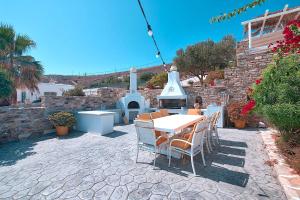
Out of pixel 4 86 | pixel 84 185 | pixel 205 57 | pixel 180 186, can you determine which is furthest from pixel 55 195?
pixel 205 57

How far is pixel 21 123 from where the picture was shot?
5.37 metres

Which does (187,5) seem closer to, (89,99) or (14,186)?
(89,99)

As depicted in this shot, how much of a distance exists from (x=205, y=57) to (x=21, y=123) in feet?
40.6

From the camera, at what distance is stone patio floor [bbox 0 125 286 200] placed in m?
2.26

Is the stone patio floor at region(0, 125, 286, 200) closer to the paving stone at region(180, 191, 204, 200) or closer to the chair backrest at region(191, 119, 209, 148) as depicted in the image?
the paving stone at region(180, 191, 204, 200)

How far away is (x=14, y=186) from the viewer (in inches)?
99.8

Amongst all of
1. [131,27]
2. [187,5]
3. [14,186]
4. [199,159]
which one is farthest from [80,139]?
[187,5]

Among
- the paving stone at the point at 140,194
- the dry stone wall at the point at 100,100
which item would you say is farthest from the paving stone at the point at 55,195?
the dry stone wall at the point at 100,100

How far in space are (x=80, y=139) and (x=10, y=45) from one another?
7.01 m

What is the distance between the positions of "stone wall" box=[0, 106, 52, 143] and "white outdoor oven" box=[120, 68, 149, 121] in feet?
12.3

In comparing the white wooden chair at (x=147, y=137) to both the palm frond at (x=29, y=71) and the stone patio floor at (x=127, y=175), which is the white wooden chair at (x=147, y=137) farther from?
the palm frond at (x=29, y=71)

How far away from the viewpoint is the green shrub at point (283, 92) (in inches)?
118

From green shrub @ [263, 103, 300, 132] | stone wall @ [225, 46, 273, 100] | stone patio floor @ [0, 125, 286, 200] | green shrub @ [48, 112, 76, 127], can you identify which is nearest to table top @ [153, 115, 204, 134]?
stone patio floor @ [0, 125, 286, 200]

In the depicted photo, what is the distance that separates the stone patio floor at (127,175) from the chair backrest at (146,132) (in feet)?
1.71
